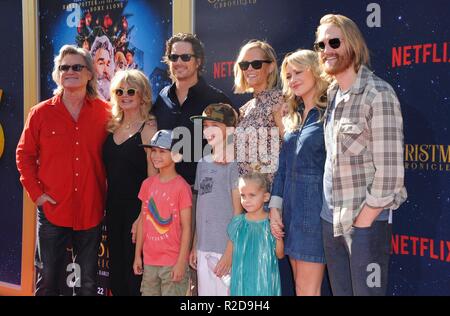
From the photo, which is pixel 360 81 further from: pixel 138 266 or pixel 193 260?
pixel 138 266

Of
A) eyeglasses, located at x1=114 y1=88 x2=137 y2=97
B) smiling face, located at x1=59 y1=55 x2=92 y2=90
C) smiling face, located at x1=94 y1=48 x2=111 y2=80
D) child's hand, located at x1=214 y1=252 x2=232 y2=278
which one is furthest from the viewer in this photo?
smiling face, located at x1=94 y1=48 x2=111 y2=80

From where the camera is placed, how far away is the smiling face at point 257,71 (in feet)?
11.0

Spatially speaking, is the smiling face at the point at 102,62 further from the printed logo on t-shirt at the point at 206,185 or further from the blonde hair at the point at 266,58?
the printed logo on t-shirt at the point at 206,185

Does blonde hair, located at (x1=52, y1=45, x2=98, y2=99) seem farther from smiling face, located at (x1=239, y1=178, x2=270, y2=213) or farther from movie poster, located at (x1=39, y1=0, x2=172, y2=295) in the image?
smiling face, located at (x1=239, y1=178, x2=270, y2=213)

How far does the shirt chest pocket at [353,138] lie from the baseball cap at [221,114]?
0.88 m

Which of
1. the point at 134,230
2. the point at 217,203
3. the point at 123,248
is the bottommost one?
the point at 123,248

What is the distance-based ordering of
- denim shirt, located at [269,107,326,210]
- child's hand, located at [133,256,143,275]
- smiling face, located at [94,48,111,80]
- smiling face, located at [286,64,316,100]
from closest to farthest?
1. denim shirt, located at [269,107,326,210]
2. smiling face, located at [286,64,316,100]
3. child's hand, located at [133,256,143,275]
4. smiling face, located at [94,48,111,80]

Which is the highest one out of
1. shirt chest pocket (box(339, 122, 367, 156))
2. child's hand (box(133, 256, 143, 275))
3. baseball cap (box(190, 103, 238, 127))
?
baseball cap (box(190, 103, 238, 127))

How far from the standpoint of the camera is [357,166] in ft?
8.55

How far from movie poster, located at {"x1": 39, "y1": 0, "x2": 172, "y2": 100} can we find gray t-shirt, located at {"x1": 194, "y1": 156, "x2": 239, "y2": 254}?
133 centimetres

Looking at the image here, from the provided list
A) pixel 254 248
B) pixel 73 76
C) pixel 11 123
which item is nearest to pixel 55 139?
pixel 73 76

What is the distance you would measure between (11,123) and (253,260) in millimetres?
2957

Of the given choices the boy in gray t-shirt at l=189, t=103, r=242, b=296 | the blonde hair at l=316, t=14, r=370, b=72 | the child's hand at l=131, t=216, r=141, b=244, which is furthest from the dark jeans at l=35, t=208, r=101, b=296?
the blonde hair at l=316, t=14, r=370, b=72

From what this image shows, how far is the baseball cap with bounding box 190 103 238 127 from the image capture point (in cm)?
330
